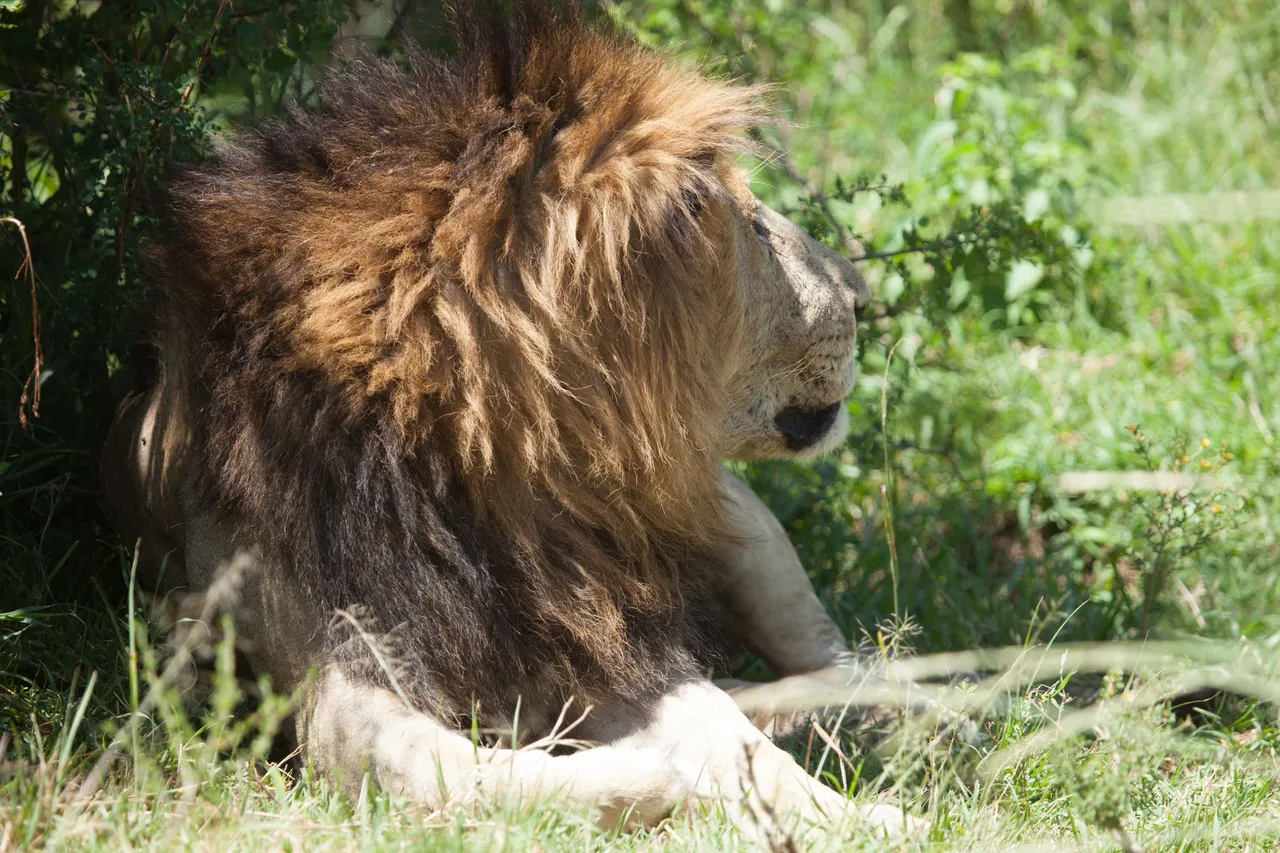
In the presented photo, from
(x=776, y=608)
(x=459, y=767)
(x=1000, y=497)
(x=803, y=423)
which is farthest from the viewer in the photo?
(x=1000, y=497)

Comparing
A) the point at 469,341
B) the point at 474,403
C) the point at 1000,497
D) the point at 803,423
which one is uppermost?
the point at 469,341

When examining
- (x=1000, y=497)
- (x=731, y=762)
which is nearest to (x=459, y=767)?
(x=731, y=762)

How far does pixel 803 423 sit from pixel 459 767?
114 centimetres

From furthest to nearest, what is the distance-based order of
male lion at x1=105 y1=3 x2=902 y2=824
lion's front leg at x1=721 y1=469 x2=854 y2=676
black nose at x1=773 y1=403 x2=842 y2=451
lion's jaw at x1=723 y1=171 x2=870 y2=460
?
lion's front leg at x1=721 y1=469 x2=854 y2=676
black nose at x1=773 y1=403 x2=842 y2=451
lion's jaw at x1=723 y1=171 x2=870 y2=460
male lion at x1=105 y1=3 x2=902 y2=824

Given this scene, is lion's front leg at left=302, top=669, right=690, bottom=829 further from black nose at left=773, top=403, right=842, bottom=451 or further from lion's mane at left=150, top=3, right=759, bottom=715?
black nose at left=773, top=403, right=842, bottom=451

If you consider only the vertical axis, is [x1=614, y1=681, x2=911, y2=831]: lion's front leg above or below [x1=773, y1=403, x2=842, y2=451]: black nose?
below

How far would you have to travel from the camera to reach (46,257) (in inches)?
126

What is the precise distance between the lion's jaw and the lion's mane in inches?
7.0

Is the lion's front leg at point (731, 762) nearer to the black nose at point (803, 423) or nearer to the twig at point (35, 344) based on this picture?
the black nose at point (803, 423)

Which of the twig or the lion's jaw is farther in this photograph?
the lion's jaw

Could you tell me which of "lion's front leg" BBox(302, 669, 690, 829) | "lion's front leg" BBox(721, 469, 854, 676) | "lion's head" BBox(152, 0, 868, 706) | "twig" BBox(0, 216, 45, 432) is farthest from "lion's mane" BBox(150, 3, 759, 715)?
"lion's front leg" BBox(721, 469, 854, 676)

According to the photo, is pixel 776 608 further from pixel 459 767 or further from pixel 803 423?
pixel 459 767

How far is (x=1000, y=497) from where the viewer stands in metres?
4.33

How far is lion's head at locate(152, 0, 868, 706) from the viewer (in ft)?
7.75
